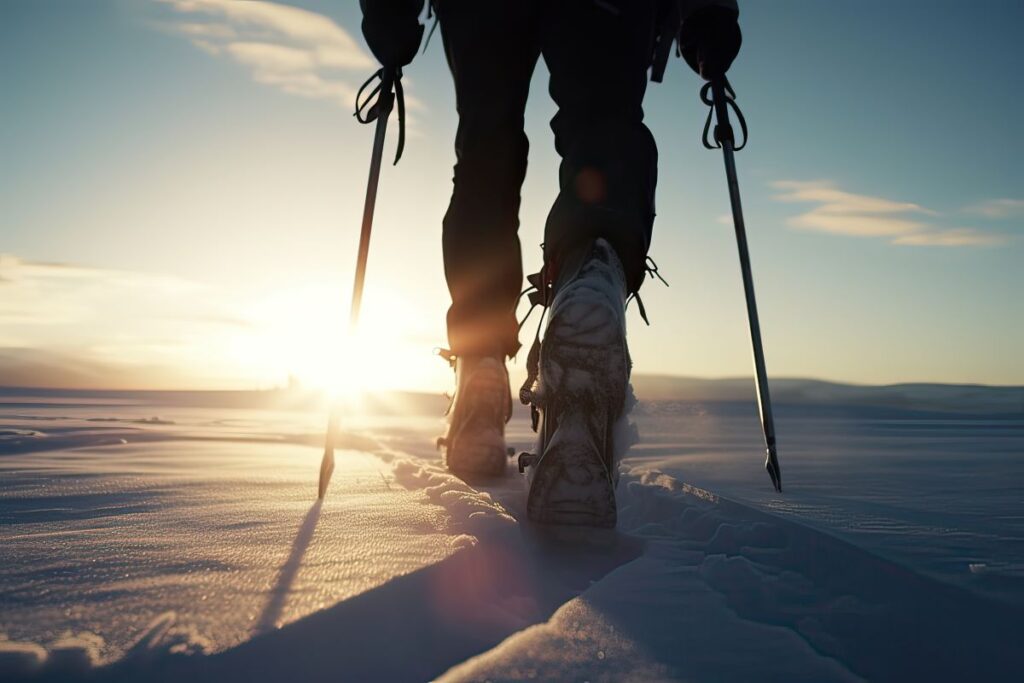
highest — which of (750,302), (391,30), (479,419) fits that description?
(391,30)

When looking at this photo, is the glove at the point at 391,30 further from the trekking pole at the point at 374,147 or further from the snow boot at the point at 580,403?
the snow boot at the point at 580,403

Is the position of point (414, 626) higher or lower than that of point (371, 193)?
lower

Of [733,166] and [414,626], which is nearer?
[414,626]

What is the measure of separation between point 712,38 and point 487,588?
167cm

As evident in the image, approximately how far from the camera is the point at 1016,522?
115 centimetres

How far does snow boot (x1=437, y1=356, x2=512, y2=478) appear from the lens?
73.9 inches

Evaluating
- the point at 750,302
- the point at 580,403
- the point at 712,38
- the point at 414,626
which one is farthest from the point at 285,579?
the point at 712,38

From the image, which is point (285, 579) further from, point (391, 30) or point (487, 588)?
point (391, 30)

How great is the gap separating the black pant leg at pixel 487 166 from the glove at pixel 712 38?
1.50ft

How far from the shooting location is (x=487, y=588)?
2.33 ft

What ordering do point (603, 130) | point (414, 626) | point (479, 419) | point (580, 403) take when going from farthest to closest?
point (479, 419) < point (603, 130) < point (580, 403) < point (414, 626)

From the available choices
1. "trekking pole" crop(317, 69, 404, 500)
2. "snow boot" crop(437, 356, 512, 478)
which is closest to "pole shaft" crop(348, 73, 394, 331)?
"trekking pole" crop(317, 69, 404, 500)

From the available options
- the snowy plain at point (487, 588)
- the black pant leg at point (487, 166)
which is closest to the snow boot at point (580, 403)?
the snowy plain at point (487, 588)

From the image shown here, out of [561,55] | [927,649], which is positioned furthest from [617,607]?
[561,55]
